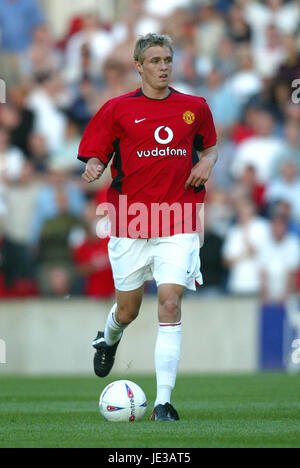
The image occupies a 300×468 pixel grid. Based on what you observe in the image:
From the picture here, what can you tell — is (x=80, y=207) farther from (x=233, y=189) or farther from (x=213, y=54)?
(x=213, y=54)

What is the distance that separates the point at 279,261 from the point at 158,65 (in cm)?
663

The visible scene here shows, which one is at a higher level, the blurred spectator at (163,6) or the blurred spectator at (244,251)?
the blurred spectator at (163,6)

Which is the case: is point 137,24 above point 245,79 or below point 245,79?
above

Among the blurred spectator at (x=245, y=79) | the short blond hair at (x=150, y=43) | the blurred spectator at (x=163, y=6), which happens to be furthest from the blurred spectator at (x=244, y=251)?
the short blond hair at (x=150, y=43)

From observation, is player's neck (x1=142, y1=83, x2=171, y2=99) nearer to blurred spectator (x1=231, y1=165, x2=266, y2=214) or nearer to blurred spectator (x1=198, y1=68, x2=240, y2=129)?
blurred spectator (x1=231, y1=165, x2=266, y2=214)

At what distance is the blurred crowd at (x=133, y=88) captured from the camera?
14.1m

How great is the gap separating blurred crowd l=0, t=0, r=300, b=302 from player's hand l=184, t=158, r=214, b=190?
616 cm

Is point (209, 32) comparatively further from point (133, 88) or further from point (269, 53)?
point (133, 88)

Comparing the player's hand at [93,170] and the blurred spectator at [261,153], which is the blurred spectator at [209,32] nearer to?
the blurred spectator at [261,153]

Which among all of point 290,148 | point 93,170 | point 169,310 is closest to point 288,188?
point 290,148

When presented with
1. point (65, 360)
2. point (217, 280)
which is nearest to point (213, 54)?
point (217, 280)

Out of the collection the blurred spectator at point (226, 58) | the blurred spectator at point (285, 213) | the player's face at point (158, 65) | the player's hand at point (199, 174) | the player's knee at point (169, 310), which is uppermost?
the blurred spectator at point (226, 58)

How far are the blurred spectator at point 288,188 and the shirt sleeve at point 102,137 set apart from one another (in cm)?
677

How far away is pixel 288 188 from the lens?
14766mm
